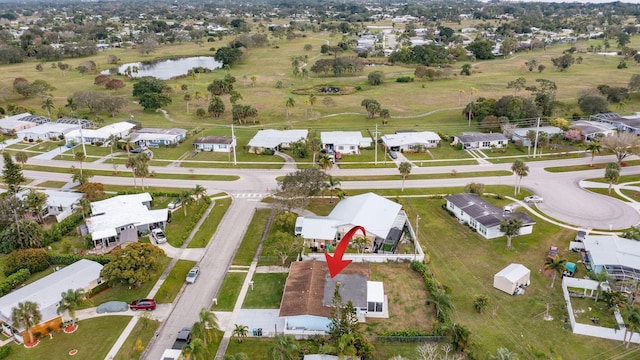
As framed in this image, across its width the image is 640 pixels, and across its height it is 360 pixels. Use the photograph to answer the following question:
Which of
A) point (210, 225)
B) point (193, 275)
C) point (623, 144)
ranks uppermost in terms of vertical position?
point (623, 144)

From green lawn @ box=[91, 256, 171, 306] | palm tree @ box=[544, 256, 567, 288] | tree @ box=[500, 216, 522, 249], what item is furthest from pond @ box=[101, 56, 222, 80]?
palm tree @ box=[544, 256, 567, 288]

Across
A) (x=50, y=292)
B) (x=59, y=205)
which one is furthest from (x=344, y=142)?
(x=50, y=292)

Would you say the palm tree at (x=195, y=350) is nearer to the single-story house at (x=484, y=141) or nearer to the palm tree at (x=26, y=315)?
the palm tree at (x=26, y=315)

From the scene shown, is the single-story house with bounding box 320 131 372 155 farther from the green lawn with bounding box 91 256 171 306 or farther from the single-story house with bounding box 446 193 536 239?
the green lawn with bounding box 91 256 171 306

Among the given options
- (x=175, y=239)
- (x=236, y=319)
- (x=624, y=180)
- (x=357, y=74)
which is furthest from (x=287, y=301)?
(x=357, y=74)

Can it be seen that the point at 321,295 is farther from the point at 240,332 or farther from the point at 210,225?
the point at 210,225

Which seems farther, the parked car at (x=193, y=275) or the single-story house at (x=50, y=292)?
the parked car at (x=193, y=275)

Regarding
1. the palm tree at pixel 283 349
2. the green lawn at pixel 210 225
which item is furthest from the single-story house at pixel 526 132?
the palm tree at pixel 283 349
